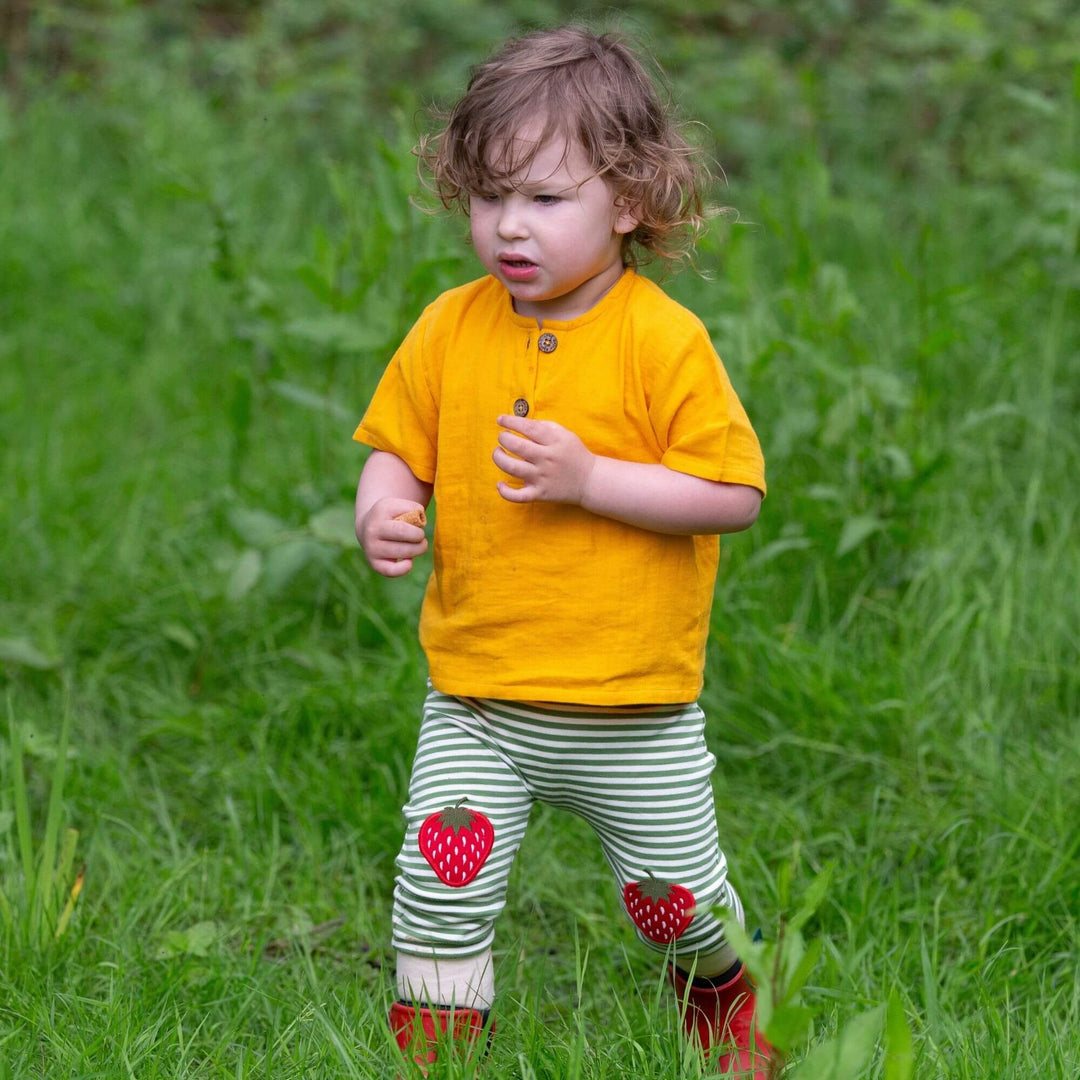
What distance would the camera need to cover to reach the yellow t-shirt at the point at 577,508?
5.97 feet

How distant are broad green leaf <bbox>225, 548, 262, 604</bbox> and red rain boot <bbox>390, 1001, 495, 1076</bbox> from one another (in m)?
1.12

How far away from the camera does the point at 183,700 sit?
2936 mm

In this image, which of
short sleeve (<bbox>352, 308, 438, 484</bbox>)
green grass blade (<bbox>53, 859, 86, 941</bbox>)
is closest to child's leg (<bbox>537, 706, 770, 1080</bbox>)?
short sleeve (<bbox>352, 308, 438, 484</bbox>)

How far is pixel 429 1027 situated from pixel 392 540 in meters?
0.64

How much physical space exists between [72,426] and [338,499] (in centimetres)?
127

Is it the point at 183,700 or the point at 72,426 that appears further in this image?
the point at 72,426

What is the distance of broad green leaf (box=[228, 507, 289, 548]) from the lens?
119 inches

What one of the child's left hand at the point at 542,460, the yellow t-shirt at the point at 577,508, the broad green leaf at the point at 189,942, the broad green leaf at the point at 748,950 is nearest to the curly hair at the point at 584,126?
the yellow t-shirt at the point at 577,508

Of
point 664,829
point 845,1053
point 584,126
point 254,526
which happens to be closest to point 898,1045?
point 845,1053

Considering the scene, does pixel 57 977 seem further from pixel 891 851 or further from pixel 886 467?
pixel 886 467

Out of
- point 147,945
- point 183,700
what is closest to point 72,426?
point 183,700

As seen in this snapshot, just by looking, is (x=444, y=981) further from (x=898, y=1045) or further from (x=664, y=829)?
(x=898, y=1045)

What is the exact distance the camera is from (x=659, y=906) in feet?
6.36

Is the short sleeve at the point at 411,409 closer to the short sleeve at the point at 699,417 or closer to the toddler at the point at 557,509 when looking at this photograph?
the toddler at the point at 557,509
